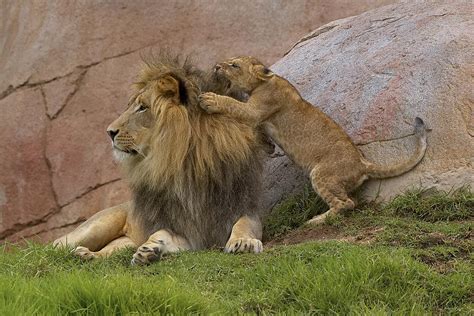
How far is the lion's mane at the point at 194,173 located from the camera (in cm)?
641

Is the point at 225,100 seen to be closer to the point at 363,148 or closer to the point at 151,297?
the point at 363,148

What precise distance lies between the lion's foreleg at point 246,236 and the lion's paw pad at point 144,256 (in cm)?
43

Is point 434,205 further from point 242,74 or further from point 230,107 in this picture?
point 242,74

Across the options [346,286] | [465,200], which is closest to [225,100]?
[465,200]

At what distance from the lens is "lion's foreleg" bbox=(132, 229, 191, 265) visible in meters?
6.03

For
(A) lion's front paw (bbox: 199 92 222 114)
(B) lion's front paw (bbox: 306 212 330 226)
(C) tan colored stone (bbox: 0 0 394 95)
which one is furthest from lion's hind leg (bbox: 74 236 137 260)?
(C) tan colored stone (bbox: 0 0 394 95)

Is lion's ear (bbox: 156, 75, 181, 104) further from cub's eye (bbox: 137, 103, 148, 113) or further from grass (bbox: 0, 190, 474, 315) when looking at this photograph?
grass (bbox: 0, 190, 474, 315)

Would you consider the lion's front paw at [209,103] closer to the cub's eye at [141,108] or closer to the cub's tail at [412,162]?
the cub's eye at [141,108]

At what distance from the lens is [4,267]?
600cm

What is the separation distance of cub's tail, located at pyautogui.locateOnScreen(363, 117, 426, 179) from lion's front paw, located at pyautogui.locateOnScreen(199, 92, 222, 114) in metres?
1.05

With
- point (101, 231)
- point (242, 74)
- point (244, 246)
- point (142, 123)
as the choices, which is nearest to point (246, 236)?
point (244, 246)

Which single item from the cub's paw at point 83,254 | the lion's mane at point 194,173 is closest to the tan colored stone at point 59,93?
the lion's mane at point 194,173

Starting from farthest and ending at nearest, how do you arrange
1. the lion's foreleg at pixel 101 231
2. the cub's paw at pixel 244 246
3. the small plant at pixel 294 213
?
1. the lion's foreleg at pixel 101 231
2. the small plant at pixel 294 213
3. the cub's paw at pixel 244 246

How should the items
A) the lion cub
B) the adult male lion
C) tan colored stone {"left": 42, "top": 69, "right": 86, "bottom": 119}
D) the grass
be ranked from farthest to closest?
tan colored stone {"left": 42, "top": 69, "right": 86, "bottom": 119}, the lion cub, the adult male lion, the grass
